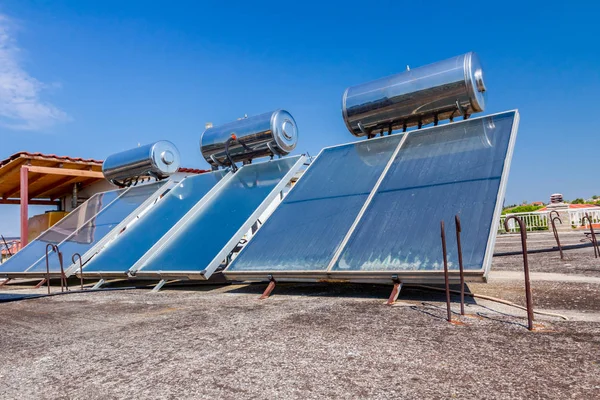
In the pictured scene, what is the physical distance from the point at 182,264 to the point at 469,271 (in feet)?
11.0

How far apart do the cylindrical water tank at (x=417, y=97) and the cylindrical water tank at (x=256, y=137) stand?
1.75 meters

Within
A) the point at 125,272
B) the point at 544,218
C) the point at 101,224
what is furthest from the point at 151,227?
the point at 544,218

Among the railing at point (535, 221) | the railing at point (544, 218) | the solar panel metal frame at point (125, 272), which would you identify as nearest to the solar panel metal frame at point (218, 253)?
the solar panel metal frame at point (125, 272)

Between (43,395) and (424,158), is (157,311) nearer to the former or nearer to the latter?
(43,395)

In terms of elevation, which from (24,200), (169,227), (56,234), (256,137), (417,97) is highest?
(256,137)

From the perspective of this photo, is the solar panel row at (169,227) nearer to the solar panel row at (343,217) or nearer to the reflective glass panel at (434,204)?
the solar panel row at (343,217)

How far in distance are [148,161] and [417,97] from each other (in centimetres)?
639

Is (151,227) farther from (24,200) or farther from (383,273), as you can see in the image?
(24,200)

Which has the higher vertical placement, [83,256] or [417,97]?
[417,97]

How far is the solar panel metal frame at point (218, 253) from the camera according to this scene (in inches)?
198

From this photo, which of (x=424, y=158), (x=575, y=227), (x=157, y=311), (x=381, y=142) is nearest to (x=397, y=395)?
(x=157, y=311)

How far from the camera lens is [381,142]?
600 centimetres

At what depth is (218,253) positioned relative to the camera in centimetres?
514

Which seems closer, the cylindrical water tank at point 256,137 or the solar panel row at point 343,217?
the solar panel row at point 343,217
